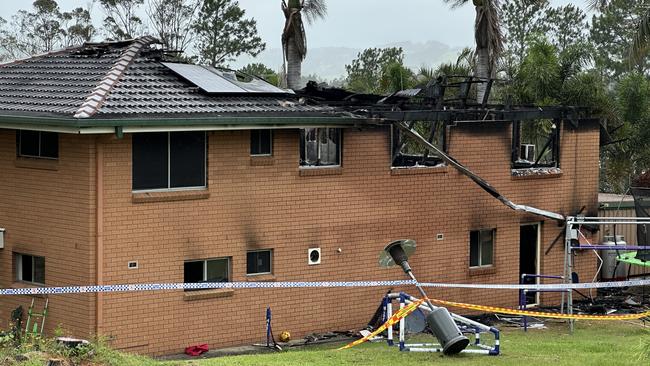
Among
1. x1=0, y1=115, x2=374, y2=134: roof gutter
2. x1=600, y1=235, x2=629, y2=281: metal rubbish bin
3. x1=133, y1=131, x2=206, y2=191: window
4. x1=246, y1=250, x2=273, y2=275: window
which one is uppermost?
x1=0, y1=115, x2=374, y2=134: roof gutter

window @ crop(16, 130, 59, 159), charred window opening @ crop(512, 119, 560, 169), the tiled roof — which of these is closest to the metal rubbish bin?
charred window opening @ crop(512, 119, 560, 169)

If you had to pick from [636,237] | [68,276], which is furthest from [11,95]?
[636,237]

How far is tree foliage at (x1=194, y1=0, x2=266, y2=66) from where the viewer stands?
6956cm

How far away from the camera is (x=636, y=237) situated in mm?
29859

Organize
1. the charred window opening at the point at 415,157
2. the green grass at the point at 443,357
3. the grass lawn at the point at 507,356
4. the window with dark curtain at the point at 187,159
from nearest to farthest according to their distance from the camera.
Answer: the green grass at the point at 443,357, the grass lawn at the point at 507,356, the window with dark curtain at the point at 187,159, the charred window opening at the point at 415,157

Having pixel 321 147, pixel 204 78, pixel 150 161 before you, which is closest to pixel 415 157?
pixel 321 147

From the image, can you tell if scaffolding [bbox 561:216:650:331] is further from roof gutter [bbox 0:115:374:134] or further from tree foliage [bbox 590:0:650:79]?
tree foliage [bbox 590:0:650:79]

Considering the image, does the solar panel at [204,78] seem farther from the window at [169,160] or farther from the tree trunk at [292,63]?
the tree trunk at [292,63]

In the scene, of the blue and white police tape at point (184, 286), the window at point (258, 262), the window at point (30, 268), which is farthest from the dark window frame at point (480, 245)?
the window at point (30, 268)

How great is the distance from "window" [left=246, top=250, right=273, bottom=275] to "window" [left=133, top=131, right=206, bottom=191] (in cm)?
185

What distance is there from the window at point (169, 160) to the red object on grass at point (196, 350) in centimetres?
304

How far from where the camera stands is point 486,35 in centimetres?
3734

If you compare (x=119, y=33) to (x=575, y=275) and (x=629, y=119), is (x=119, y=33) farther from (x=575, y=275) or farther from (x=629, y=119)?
(x=575, y=275)

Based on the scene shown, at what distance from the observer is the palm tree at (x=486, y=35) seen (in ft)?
120
